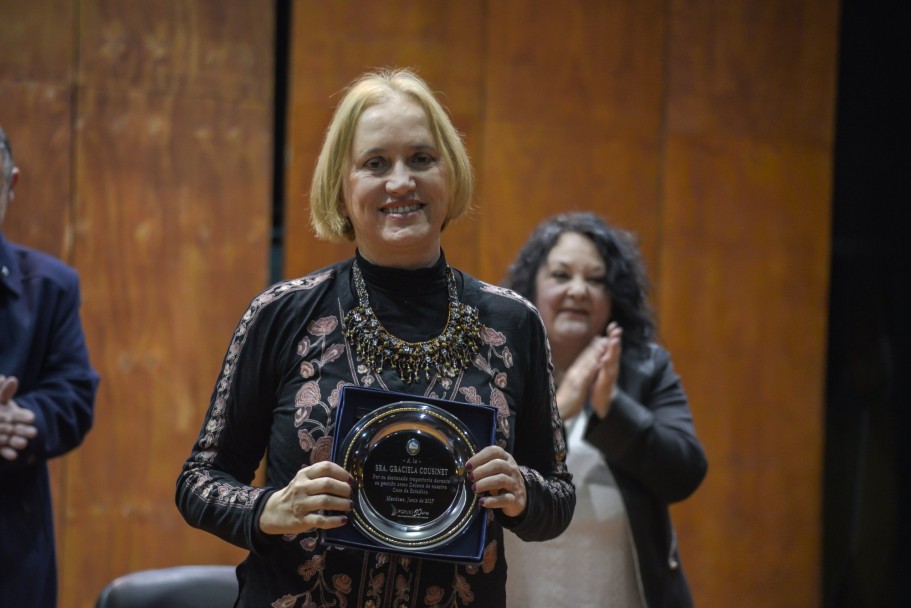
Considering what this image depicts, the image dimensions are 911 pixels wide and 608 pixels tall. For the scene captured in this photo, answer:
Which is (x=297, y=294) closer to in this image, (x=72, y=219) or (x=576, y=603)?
(x=576, y=603)

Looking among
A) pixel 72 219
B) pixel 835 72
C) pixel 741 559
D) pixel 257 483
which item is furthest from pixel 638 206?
pixel 72 219

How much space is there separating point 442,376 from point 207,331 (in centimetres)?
247

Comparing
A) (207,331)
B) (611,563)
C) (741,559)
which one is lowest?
(741,559)

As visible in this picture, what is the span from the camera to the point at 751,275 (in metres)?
4.65

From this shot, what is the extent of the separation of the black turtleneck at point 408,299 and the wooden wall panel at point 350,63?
2.29 meters

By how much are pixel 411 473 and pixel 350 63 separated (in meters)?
2.84

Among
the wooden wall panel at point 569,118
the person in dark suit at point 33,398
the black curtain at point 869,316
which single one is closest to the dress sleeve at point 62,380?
the person in dark suit at point 33,398

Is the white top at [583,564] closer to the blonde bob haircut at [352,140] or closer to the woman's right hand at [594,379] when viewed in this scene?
the woman's right hand at [594,379]

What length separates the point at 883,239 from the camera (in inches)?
193

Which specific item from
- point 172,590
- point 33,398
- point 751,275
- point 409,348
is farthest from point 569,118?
point 409,348

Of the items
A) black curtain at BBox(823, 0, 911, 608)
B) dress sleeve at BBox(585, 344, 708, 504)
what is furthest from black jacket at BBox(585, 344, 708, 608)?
black curtain at BBox(823, 0, 911, 608)

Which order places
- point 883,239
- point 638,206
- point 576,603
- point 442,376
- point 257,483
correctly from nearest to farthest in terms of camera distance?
point 442,376, point 576,603, point 257,483, point 638,206, point 883,239

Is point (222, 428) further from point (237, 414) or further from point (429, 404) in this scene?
point (429, 404)

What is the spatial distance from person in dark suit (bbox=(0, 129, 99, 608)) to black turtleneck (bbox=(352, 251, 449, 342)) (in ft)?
3.52
